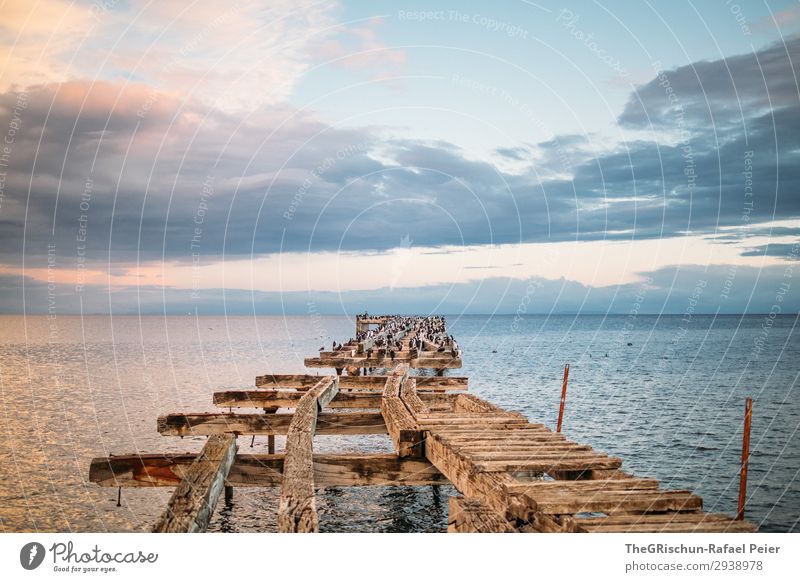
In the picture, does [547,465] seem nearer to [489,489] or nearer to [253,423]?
[489,489]

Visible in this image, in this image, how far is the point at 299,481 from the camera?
22.4 feet

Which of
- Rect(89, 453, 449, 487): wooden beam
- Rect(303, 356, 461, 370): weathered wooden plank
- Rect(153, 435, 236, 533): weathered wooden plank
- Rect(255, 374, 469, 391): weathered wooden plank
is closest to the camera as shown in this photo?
Rect(153, 435, 236, 533): weathered wooden plank

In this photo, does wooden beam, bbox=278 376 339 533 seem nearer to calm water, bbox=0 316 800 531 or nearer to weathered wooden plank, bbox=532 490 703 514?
weathered wooden plank, bbox=532 490 703 514

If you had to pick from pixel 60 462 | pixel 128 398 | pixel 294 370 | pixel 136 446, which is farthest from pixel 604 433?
pixel 294 370

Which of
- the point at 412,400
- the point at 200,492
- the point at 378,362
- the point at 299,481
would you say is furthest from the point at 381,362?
the point at 200,492

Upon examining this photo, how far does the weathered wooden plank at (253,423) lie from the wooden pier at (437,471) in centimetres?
2

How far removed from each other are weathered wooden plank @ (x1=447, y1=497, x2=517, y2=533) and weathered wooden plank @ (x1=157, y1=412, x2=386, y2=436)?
6336 millimetres

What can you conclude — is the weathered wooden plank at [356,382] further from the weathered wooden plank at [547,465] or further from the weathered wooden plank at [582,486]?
the weathered wooden plank at [582,486]

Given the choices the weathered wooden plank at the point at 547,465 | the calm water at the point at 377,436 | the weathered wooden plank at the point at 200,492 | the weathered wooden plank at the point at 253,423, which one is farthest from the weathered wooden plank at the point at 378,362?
the weathered wooden plank at the point at 547,465

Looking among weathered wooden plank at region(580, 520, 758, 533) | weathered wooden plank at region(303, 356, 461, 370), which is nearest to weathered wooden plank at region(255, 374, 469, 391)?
weathered wooden plank at region(303, 356, 461, 370)

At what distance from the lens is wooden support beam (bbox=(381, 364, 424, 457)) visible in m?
9.03

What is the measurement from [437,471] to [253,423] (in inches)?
178

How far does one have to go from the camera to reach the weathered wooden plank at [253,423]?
1186cm

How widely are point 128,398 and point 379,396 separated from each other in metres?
32.4
